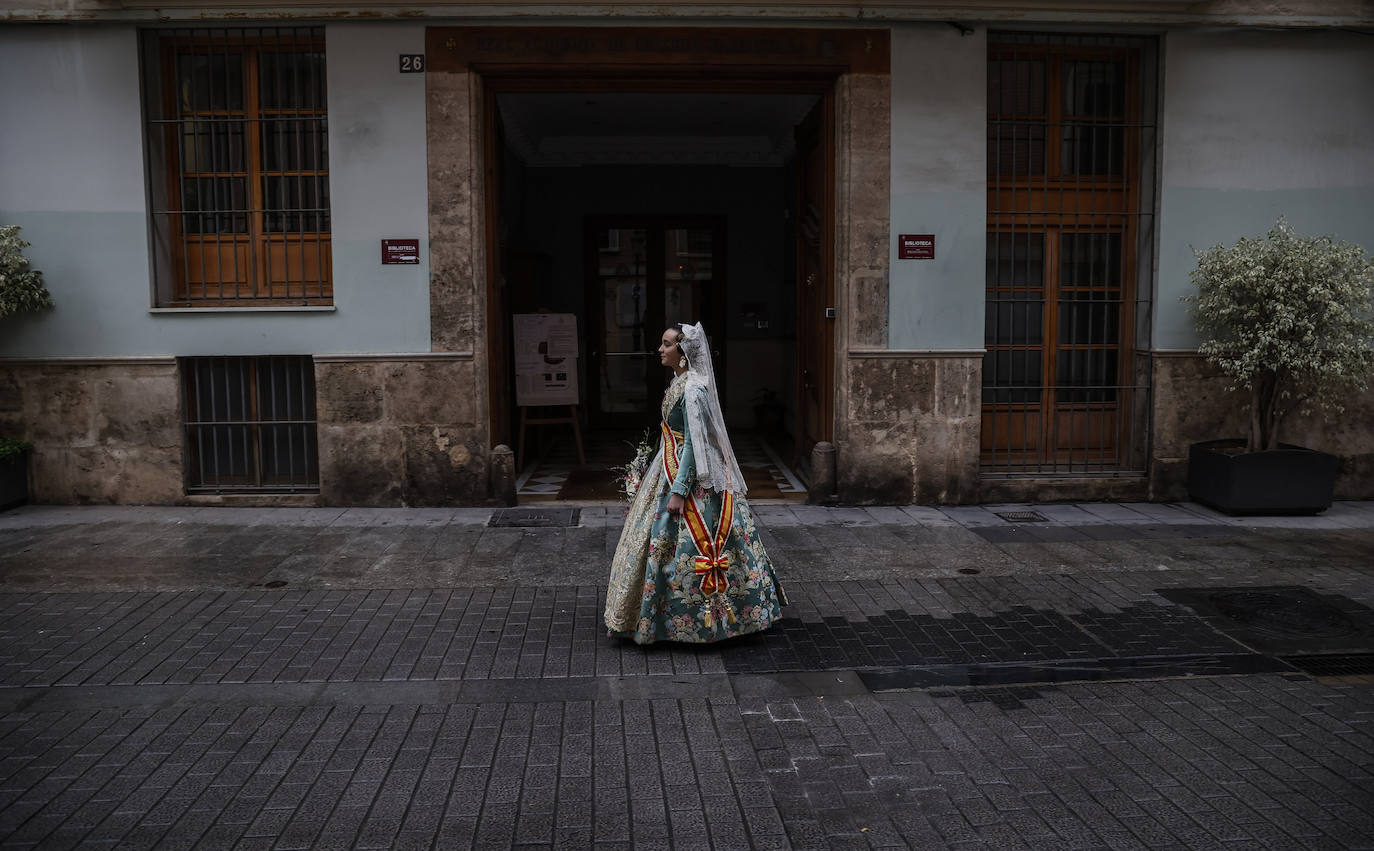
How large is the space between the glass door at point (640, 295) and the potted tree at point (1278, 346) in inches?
284

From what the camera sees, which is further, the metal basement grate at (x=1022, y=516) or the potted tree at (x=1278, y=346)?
the metal basement grate at (x=1022, y=516)

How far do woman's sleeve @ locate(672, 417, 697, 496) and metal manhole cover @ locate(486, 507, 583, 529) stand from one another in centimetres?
333

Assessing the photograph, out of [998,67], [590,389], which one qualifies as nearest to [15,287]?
[590,389]

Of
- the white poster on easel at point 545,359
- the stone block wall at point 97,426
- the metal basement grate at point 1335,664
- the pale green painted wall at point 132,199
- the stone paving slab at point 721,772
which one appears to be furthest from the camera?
the white poster on easel at point 545,359

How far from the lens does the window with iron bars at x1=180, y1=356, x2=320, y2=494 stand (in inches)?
374

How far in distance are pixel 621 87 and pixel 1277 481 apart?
6599 millimetres

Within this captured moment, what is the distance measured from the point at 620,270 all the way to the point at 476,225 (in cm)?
597

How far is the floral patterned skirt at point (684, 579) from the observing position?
5609 mm

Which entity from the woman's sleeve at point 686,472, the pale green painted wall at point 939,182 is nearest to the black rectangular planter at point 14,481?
the woman's sleeve at point 686,472

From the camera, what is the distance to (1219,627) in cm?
608

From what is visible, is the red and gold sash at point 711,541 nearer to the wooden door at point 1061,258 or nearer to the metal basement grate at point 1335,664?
the metal basement grate at point 1335,664

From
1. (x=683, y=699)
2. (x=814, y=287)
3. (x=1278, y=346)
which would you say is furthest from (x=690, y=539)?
(x=1278, y=346)

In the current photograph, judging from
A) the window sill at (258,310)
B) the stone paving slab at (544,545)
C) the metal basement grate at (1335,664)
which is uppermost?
the window sill at (258,310)

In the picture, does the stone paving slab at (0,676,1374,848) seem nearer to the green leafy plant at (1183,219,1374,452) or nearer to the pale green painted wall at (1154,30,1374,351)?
the green leafy plant at (1183,219,1374,452)
